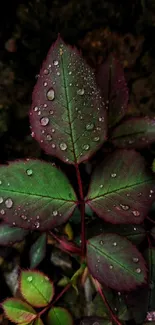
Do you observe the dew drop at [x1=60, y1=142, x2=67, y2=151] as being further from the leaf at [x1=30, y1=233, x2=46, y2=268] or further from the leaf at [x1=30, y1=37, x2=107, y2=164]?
the leaf at [x1=30, y1=233, x2=46, y2=268]

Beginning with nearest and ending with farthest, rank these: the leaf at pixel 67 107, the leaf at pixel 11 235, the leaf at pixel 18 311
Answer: the leaf at pixel 67 107 → the leaf at pixel 18 311 → the leaf at pixel 11 235

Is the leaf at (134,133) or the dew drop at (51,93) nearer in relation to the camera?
the dew drop at (51,93)

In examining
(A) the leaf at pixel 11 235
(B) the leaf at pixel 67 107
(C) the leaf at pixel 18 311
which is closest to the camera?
(B) the leaf at pixel 67 107

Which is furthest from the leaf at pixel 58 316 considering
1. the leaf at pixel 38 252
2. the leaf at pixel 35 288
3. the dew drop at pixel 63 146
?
the dew drop at pixel 63 146

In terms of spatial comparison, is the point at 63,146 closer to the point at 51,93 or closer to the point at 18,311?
the point at 51,93

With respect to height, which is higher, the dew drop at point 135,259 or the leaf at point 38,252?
the dew drop at point 135,259

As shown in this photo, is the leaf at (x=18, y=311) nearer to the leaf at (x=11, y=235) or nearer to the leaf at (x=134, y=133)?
the leaf at (x=11, y=235)

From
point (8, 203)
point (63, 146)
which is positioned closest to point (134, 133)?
point (63, 146)

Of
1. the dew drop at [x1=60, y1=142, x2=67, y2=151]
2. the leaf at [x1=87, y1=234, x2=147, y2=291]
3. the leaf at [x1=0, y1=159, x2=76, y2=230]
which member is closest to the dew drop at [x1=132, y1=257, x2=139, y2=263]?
the leaf at [x1=87, y1=234, x2=147, y2=291]
